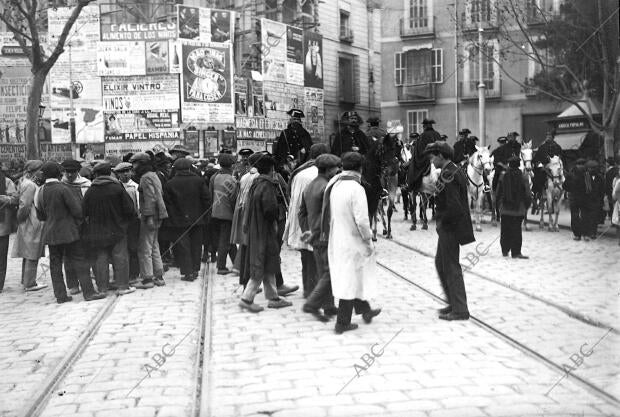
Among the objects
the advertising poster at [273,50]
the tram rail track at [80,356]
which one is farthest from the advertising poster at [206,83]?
the tram rail track at [80,356]

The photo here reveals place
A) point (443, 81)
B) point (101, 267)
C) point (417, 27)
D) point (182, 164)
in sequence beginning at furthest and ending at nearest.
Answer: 1. point (417, 27)
2. point (443, 81)
3. point (182, 164)
4. point (101, 267)

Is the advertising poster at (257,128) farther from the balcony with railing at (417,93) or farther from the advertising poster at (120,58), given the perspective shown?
the balcony with railing at (417,93)

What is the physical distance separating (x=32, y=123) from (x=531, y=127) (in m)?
25.9

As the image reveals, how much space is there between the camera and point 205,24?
30.7 meters

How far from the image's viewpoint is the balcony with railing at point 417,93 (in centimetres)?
3712

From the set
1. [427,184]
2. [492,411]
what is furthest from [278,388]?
[427,184]

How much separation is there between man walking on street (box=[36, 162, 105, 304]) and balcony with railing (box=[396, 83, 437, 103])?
2962cm

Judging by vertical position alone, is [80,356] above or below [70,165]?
below

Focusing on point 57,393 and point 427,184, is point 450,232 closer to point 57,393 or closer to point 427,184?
point 57,393

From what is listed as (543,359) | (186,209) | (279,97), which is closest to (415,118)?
(279,97)

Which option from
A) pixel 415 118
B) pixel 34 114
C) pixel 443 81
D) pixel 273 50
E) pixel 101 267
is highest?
pixel 273 50

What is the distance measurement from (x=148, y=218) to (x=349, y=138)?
12.9ft

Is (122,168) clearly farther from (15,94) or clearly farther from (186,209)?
(15,94)

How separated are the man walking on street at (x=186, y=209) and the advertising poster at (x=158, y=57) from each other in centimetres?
2010
